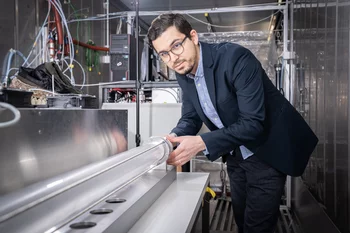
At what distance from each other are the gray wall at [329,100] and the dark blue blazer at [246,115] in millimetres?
265

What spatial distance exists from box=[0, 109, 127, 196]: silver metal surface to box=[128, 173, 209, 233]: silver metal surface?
28 centimetres

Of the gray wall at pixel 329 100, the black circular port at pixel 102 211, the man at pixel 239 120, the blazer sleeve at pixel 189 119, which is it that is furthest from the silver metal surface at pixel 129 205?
the gray wall at pixel 329 100

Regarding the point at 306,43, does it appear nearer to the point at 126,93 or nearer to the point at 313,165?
the point at 313,165

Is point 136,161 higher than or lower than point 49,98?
lower

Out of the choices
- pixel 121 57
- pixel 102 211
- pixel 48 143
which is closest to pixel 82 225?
pixel 102 211

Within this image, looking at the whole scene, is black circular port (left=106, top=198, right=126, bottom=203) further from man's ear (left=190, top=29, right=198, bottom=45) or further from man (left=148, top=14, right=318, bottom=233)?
man's ear (left=190, top=29, right=198, bottom=45)

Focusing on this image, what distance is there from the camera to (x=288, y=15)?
10.6ft

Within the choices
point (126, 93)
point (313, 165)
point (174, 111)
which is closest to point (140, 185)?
point (313, 165)

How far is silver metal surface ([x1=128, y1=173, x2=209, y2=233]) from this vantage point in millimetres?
828

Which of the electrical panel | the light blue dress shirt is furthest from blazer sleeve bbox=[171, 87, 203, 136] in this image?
the electrical panel

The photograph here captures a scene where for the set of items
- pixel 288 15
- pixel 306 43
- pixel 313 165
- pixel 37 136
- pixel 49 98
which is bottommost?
pixel 313 165

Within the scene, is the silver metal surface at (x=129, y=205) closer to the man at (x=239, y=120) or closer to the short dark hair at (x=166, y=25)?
the man at (x=239, y=120)

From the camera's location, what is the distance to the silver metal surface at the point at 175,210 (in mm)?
828

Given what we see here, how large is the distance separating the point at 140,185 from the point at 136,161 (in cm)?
13
